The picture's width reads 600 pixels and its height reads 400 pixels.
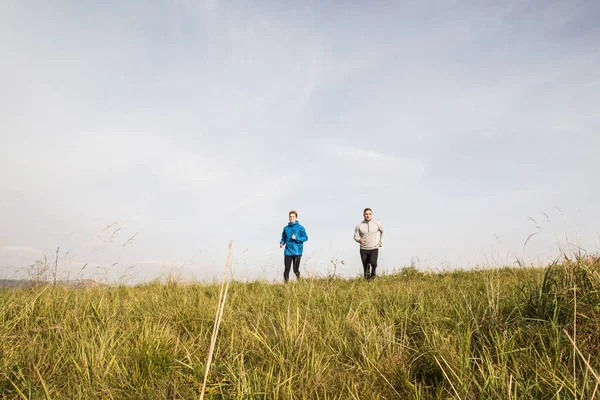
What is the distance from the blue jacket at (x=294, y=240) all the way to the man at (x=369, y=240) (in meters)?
1.72

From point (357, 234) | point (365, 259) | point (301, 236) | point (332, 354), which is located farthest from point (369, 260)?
point (332, 354)

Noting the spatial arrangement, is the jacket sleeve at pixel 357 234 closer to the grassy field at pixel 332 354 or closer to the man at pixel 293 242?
the man at pixel 293 242

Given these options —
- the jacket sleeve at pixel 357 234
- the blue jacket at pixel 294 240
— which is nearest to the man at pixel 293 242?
the blue jacket at pixel 294 240

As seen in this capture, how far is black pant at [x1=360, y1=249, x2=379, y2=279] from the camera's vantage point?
1109 cm

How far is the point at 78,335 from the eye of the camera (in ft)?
10.1

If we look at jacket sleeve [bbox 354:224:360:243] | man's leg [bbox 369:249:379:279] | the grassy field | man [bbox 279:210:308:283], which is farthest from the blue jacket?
the grassy field

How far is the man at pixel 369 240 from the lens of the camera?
11164 mm

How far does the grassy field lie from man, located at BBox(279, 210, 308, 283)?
294 inches

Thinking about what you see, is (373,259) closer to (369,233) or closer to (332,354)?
(369,233)

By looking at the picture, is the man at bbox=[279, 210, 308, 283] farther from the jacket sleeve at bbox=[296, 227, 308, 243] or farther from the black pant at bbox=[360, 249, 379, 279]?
the black pant at bbox=[360, 249, 379, 279]

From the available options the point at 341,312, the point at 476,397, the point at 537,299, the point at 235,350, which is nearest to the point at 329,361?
the point at 235,350

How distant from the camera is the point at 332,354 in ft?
8.61

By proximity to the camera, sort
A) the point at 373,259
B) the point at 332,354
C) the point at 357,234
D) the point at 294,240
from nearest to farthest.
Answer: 1. the point at 332,354
2. the point at 373,259
3. the point at 294,240
4. the point at 357,234

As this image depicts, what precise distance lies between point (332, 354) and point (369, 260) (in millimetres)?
8871
